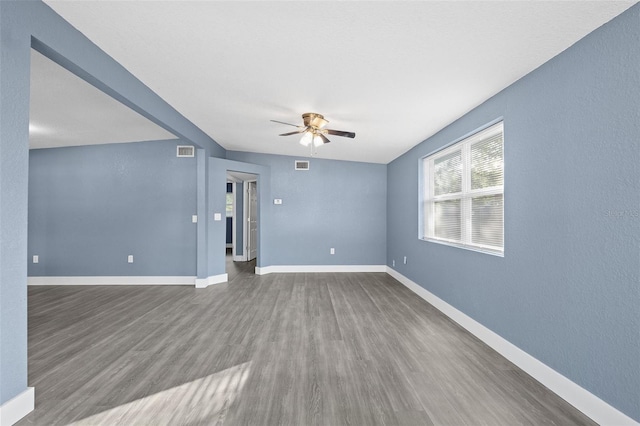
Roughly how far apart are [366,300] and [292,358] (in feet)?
6.62

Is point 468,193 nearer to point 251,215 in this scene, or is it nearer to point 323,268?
point 323,268

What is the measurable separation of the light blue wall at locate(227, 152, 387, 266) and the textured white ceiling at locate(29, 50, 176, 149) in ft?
7.73

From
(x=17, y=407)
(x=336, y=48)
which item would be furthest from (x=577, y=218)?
(x=17, y=407)

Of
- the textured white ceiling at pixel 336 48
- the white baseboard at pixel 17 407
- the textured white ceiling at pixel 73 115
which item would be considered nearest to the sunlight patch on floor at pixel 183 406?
the white baseboard at pixel 17 407

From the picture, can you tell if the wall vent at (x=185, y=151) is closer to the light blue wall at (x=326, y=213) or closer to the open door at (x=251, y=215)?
the light blue wall at (x=326, y=213)

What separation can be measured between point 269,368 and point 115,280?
14.3 feet

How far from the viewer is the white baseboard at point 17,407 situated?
5.32ft

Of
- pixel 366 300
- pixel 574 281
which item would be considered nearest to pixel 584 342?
pixel 574 281

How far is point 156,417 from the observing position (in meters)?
1.76

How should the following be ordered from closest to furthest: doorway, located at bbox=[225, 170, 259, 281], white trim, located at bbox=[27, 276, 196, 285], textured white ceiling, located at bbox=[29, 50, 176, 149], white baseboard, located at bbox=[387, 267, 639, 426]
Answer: white baseboard, located at bbox=[387, 267, 639, 426]
textured white ceiling, located at bbox=[29, 50, 176, 149]
white trim, located at bbox=[27, 276, 196, 285]
doorway, located at bbox=[225, 170, 259, 281]

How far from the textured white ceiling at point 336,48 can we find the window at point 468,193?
49cm

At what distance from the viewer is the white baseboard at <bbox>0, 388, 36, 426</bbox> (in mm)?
1622

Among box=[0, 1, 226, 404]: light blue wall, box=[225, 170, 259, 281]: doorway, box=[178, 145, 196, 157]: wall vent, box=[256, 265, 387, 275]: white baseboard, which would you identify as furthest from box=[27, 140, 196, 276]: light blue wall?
box=[0, 1, 226, 404]: light blue wall

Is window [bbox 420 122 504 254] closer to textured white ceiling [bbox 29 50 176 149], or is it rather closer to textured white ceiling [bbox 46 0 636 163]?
textured white ceiling [bbox 46 0 636 163]
